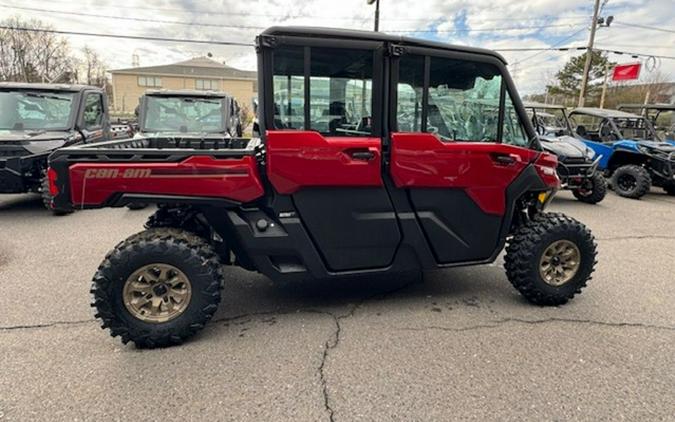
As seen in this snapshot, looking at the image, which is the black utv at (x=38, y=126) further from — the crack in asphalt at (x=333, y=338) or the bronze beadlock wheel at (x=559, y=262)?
the bronze beadlock wheel at (x=559, y=262)

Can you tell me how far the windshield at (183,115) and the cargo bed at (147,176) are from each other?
220 inches

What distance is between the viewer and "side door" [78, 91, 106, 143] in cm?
748

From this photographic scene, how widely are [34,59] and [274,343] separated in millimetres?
48808

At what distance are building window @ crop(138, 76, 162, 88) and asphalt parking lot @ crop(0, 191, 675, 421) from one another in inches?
1909

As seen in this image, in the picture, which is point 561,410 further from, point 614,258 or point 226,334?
point 614,258

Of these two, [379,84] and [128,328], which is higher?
[379,84]

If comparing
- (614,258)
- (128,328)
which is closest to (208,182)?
(128,328)

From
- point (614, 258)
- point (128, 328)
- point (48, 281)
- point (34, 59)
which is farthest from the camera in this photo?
point (34, 59)

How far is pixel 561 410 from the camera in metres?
2.32

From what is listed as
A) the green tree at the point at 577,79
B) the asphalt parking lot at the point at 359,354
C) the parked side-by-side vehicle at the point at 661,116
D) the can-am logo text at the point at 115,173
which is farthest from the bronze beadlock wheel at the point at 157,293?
the green tree at the point at 577,79

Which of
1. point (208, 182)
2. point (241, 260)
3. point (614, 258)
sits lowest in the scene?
point (614, 258)

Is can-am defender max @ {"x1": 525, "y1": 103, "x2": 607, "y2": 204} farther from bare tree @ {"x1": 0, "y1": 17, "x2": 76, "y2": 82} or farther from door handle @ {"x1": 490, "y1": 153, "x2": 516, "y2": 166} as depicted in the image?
bare tree @ {"x1": 0, "y1": 17, "x2": 76, "y2": 82}

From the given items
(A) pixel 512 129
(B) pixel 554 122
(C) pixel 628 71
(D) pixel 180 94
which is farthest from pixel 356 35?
(C) pixel 628 71

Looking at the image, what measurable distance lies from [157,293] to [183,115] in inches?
249
